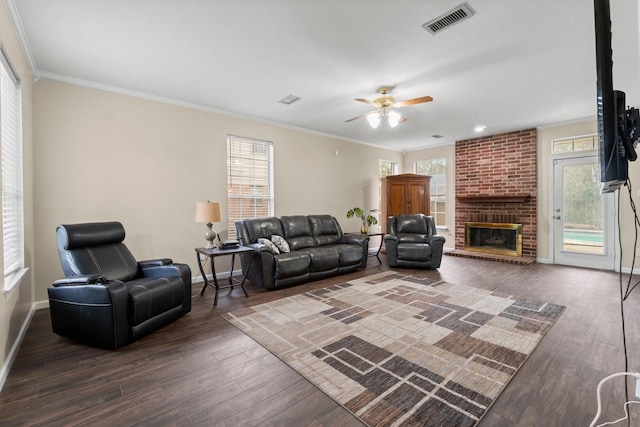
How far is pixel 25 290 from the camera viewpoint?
2.94 m

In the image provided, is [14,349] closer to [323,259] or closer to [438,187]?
[323,259]

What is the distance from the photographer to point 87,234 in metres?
3.03

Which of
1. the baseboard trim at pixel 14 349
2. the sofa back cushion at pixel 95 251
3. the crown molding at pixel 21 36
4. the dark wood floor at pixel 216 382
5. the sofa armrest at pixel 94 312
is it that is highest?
the crown molding at pixel 21 36

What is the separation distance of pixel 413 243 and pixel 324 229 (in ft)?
5.40

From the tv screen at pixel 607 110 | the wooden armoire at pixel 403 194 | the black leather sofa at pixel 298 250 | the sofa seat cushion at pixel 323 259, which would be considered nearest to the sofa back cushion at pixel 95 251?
the black leather sofa at pixel 298 250

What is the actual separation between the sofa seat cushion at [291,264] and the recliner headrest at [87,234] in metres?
1.90

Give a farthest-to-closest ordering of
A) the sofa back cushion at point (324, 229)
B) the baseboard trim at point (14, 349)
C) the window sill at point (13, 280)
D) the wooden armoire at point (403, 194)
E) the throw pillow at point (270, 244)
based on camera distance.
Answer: the wooden armoire at point (403, 194), the sofa back cushion at point (324, 229), the throw pillow at point (270, 244), the window sill at point (13, 280), the baseboard trim at point (14, 349)

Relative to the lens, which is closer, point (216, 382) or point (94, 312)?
point (216, 382)

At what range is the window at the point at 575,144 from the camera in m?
5.28

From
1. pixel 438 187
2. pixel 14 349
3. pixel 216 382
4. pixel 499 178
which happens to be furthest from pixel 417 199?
pixel 14 349

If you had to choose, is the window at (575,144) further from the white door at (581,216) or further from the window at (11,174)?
the window at (11,174)

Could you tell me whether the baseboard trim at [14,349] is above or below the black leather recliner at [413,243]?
below

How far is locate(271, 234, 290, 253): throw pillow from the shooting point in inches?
178

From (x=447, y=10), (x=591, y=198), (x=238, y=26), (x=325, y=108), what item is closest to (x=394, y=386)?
(x=447, y=10)
